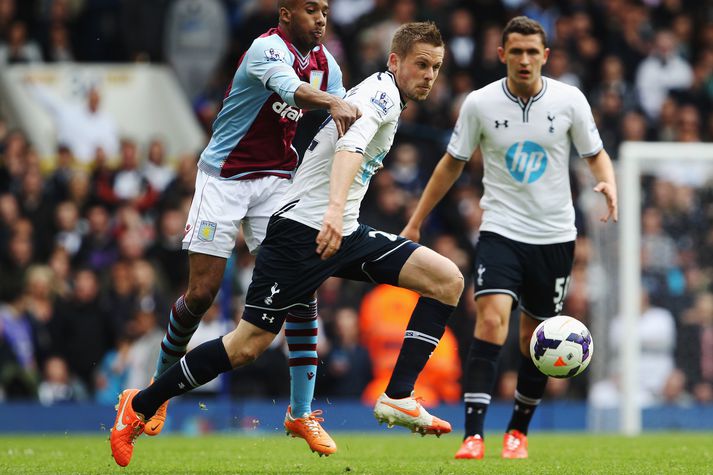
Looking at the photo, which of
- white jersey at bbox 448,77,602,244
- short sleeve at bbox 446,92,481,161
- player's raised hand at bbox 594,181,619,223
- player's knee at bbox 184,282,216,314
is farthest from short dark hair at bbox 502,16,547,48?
player's knee at bbox 184,282,216,314

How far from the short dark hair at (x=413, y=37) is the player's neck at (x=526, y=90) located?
1.38m

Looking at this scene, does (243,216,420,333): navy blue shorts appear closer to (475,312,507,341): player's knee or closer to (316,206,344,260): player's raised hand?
(316,206,344,260): player's raised hand

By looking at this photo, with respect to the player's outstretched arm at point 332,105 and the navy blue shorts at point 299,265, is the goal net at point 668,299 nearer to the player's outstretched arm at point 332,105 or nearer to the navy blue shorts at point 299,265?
the navy blue shorts at point 299,265

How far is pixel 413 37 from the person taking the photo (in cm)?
695

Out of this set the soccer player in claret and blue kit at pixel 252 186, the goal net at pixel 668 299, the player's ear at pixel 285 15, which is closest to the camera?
the player's ear at pixel 285 15

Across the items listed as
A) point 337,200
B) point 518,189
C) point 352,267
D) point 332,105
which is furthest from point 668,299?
point 337,200

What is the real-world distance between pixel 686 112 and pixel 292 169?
9574 mm

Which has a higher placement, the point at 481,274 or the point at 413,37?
the point at 413,37

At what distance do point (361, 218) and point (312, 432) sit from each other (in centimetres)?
698

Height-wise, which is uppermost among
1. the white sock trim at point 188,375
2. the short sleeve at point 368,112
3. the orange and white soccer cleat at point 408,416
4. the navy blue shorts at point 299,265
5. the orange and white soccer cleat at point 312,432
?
the short sleeve at point 368,112

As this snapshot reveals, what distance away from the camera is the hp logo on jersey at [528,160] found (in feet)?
27.1

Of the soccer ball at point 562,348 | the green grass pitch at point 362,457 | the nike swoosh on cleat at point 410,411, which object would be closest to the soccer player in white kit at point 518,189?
the soccer ball at point 562,348

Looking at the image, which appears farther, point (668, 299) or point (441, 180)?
point (668, 299)

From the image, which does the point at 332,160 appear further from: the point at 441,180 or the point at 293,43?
the point at 441,180
